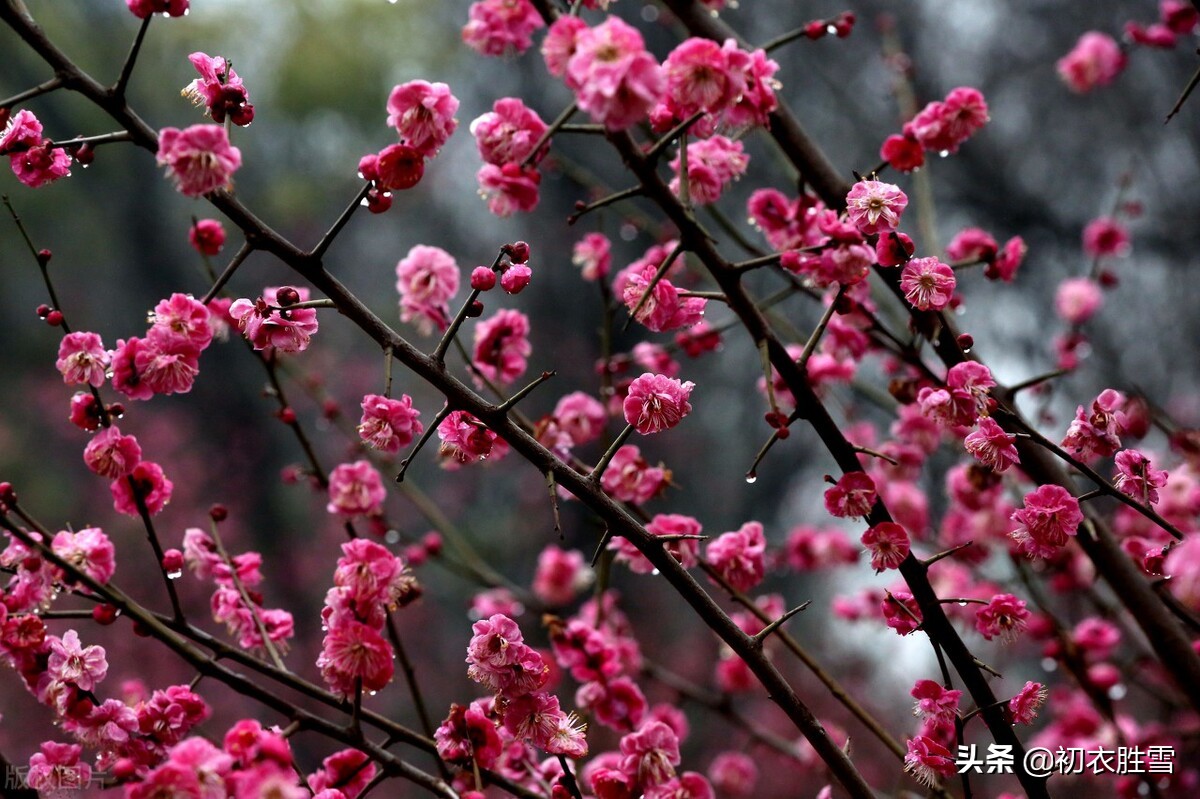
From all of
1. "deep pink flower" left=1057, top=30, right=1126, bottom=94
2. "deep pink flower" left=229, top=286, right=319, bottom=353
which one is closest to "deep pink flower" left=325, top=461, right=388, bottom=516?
"deep pink flower" left=229, top=286, right=319, bottom=353

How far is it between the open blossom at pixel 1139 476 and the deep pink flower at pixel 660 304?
535 mm

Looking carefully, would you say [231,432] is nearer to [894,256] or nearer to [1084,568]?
[1084,568]

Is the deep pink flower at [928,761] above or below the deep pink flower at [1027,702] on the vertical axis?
below

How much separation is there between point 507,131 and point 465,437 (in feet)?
1.19

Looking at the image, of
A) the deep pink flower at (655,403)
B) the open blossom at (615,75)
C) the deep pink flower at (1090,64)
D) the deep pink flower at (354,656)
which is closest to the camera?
the open blossom at (615,75)

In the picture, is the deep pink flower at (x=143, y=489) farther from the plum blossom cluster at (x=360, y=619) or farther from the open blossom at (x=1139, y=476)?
the open blossom at (x=1139, y=476)

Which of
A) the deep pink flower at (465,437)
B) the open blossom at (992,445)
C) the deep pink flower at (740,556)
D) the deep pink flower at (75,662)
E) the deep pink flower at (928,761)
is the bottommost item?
the deep pink flower at (75,662)

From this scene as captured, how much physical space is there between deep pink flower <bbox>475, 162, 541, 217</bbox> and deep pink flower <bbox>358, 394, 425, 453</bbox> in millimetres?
313

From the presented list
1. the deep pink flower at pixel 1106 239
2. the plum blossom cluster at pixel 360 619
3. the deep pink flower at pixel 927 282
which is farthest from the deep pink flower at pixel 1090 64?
the plum blossom cluster at pixel 360 619

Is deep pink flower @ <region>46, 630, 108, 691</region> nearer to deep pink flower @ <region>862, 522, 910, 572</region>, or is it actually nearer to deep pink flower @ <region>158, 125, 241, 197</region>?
deep pink flower @ <region>158, 125, 241, 197</region>

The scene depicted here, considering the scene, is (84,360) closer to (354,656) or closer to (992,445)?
(354,656)

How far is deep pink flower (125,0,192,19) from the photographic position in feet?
3.35

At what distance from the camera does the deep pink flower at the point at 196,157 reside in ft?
2.91

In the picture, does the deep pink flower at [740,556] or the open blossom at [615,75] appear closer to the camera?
the open blossom at [615,75]
